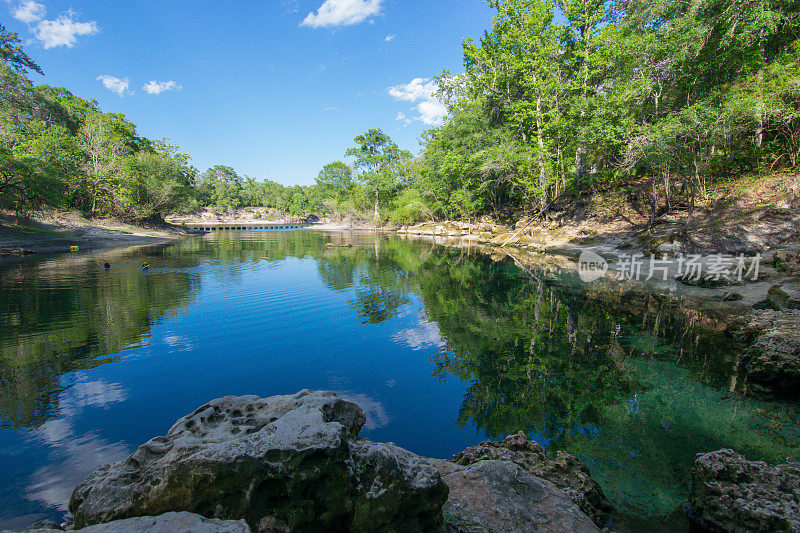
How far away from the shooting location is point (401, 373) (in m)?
8.23

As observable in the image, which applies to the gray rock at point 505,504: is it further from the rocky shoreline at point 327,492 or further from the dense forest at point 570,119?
the dense forest at point 570,119

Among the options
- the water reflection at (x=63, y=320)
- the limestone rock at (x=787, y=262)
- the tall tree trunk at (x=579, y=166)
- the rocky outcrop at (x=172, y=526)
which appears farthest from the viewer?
the tall tree trunk at (x=579, y=166)

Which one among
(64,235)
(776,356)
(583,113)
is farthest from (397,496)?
(64,235)

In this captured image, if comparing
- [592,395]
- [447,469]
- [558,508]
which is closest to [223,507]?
[447,469]

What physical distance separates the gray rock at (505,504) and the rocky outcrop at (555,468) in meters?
0.29

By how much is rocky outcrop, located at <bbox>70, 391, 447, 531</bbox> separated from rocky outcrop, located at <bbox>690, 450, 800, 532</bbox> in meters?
3.10

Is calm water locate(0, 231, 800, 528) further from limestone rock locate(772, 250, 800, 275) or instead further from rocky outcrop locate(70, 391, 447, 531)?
limestone rock locate(772, 250, 800, 275)

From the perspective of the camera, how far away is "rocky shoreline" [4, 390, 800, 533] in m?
2.76

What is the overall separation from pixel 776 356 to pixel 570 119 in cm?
2621

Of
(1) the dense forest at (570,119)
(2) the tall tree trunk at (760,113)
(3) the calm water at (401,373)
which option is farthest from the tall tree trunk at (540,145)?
(3) the calm water at (401,373)

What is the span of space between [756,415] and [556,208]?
102 feet

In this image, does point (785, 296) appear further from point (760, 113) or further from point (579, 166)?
point (579, 166)

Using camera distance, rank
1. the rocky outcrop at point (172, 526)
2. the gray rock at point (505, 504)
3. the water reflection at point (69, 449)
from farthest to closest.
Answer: the water reflection at point (69, 449) < the gray rock at point (505, 504) < the rocky outcrop at point (172, 526)

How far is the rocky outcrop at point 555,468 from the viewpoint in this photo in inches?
153
